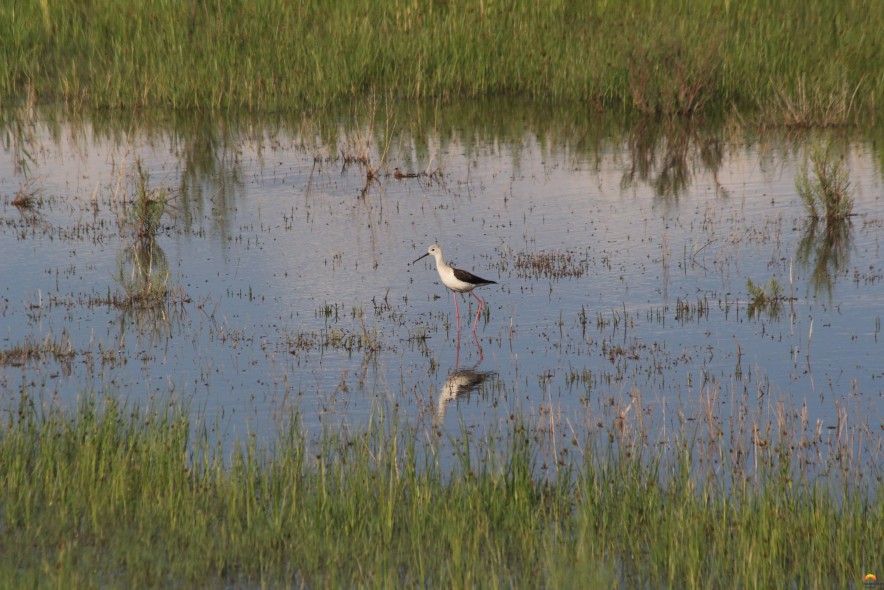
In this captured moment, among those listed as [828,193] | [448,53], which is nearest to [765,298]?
[828,193]

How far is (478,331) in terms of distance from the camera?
12.0 m

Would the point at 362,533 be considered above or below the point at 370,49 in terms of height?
below

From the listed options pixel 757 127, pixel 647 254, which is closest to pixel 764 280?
pixel 647 254

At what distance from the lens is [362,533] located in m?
6.67

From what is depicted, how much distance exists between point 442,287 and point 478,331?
1.94 metres

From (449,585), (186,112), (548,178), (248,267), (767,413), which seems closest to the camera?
(449,585)

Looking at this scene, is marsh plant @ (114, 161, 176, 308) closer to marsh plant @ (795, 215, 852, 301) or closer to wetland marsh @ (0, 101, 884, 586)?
wetland marsh @ (0, 101, 884, 586)

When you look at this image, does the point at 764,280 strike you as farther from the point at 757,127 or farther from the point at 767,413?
the point at 757,127

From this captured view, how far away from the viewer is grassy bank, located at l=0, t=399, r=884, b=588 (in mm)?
6191

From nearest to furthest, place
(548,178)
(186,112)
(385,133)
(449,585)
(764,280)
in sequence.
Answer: (449,585), (764,280), (548,178), (385,133), (186,112)

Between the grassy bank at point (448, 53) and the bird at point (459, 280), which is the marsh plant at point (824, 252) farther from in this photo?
the grassy bank at point (448, 53)

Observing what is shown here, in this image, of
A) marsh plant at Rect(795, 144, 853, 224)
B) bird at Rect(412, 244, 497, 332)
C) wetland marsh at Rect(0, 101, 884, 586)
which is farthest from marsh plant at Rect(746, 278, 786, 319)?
marsh plant at Rect(795, 144, 853, 224)

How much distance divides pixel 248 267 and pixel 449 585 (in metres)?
9.03

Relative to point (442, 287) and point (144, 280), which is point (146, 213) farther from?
point (442, 287)
